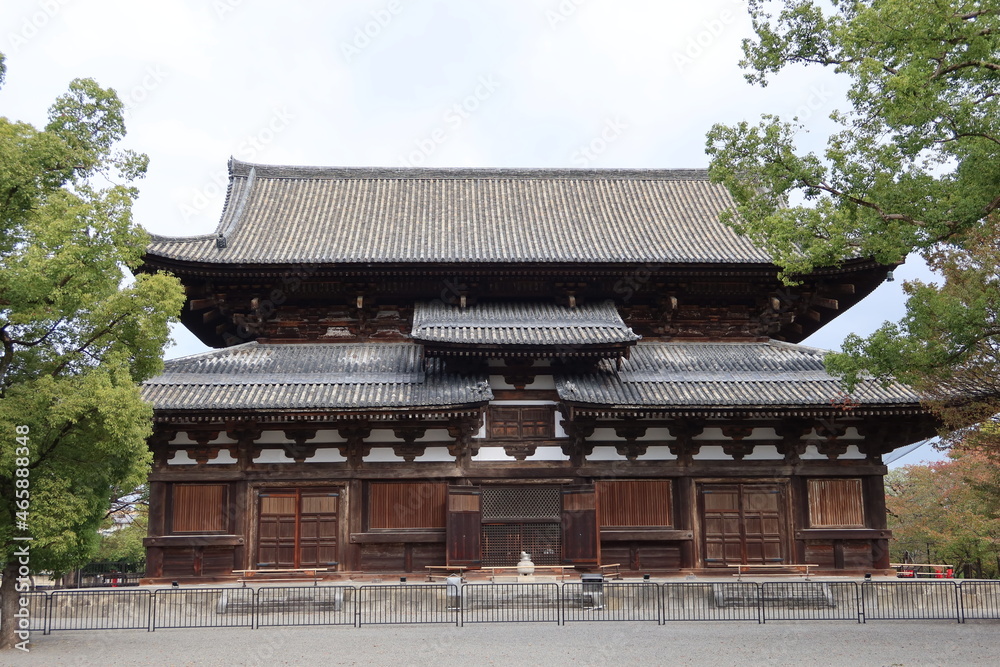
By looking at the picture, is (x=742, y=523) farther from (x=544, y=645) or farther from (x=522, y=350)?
(x=544, y=645)

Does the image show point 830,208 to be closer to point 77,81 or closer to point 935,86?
point 935,86

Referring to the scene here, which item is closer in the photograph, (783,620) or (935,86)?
(935,86)

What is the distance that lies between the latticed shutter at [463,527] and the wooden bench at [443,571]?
0.42 feet

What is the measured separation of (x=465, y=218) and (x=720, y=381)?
9.82 m

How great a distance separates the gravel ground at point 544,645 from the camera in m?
12.6

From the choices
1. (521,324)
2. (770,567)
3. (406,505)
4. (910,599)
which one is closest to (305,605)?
(406,505)

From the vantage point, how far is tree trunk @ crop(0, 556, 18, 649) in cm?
1354

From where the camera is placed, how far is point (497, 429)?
19953 millimetres

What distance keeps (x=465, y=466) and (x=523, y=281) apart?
556 cm

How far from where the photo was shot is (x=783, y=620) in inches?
642

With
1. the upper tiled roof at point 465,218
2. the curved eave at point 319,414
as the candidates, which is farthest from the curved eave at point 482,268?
the curved eave at point 319,414

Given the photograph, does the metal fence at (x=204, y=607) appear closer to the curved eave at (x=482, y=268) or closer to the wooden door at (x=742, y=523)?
the curved eave at (x=482, y=268)

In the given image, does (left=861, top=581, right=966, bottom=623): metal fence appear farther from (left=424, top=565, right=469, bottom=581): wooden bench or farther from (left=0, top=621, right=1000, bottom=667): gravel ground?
(left=424, top=565, right=469, bottom=581): wooden bench

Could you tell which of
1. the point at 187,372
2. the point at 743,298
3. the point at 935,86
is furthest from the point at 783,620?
the point at 187,372
